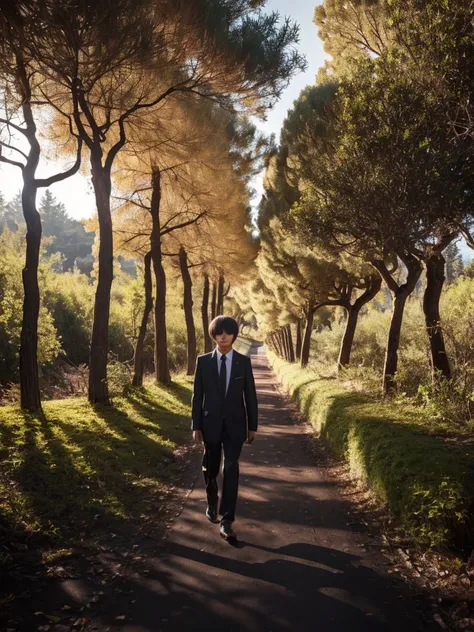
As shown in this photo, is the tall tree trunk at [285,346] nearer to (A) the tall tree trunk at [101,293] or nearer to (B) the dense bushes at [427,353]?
(B) the dense bushes at [427,353]

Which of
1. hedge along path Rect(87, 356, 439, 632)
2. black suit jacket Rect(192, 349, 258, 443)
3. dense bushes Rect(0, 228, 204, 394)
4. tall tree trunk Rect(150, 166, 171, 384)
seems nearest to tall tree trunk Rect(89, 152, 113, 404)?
Answer: dense bushes Rect(0, 228, 204, 394)

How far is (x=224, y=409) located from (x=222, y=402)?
0.07 meters

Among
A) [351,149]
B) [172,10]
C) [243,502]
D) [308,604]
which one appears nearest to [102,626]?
[308,604]

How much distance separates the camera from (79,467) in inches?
217

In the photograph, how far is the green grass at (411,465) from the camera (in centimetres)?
357

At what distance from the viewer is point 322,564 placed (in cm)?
353

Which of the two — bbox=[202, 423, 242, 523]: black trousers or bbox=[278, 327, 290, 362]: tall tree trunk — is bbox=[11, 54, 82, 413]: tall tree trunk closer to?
bbox=[202, 423, 242, 523]: black trousers

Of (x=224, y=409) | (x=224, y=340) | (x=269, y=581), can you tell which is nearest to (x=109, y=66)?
(x=224, y=340)

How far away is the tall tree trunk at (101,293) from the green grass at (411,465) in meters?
4.93

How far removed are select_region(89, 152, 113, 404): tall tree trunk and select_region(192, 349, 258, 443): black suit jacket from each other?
17.4ft

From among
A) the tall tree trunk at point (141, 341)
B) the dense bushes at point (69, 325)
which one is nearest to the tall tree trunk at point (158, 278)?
the tall tree trunk at point (141, 341)

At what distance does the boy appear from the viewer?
165 inches

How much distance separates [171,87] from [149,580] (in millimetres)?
8596

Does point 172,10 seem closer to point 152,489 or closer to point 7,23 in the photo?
point 7,23
